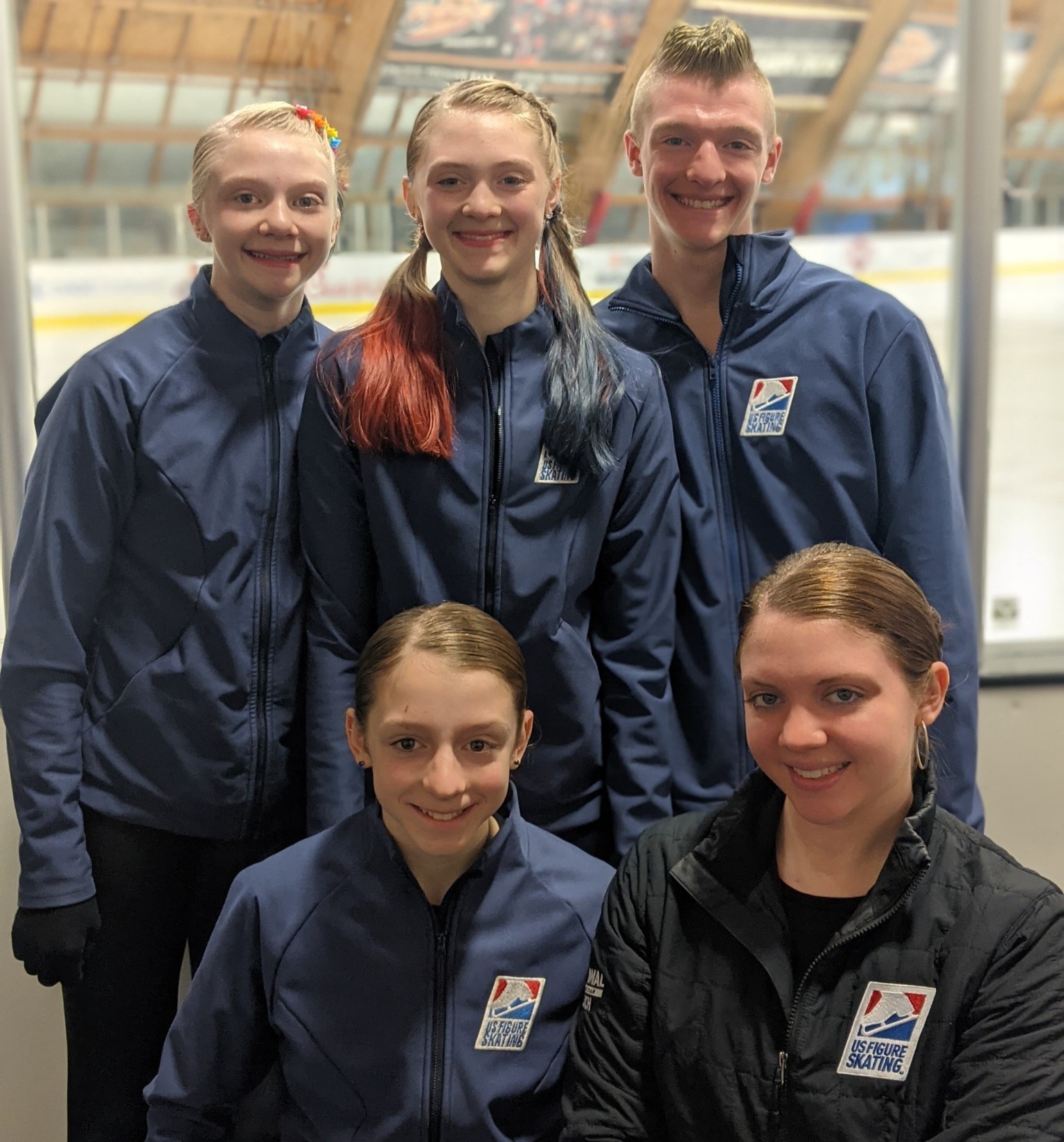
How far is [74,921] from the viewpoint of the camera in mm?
1738

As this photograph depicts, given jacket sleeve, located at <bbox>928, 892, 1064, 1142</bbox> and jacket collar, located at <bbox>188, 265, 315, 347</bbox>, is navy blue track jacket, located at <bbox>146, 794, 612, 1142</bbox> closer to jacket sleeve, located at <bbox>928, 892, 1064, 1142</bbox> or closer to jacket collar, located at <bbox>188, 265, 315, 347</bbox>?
jacket sleeve, located at <bbox>928, 892, 1064, 1142</bbox>

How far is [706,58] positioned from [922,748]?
1040 millimetres

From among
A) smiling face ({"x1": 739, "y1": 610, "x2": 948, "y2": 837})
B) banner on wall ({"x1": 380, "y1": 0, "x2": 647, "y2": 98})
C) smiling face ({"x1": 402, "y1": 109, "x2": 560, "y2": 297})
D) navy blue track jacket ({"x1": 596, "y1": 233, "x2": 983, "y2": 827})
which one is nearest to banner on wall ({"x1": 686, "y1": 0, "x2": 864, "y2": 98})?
banner on wall ({"x1": 380, "y1": 0, "x2": 647, "y2": 98})

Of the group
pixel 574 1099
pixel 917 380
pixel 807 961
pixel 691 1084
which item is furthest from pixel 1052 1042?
pixel 917 380

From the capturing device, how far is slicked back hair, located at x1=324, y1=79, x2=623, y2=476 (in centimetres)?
169

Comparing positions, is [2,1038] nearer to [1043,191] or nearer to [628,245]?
[628,245]

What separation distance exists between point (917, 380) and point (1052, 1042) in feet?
3.09

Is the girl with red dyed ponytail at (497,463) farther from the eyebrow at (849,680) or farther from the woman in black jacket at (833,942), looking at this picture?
the eyebrow at (849,680)

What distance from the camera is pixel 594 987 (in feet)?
4.91

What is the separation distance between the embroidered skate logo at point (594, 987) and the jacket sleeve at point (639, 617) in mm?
318

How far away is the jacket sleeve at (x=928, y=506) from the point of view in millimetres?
1833

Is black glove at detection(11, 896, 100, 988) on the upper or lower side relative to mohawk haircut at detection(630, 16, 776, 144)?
lower

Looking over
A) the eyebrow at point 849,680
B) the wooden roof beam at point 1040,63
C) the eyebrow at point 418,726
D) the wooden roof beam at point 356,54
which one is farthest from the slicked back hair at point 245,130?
the wooden roof beam at point 1040,63

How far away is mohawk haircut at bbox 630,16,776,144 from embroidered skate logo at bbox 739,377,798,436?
38 cm
